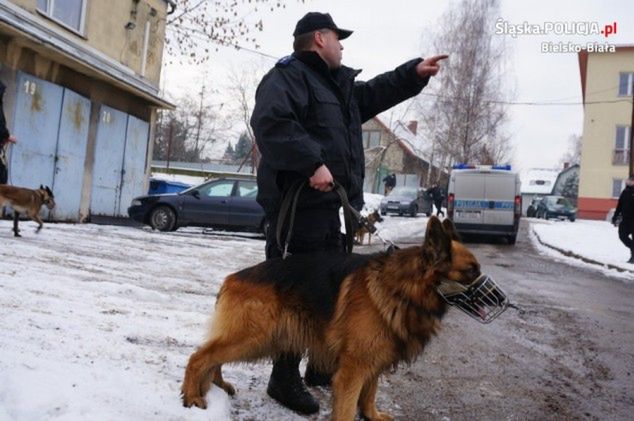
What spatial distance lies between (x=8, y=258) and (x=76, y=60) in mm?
7053

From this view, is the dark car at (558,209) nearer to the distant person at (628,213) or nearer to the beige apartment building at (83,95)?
the distant person at (628,213)

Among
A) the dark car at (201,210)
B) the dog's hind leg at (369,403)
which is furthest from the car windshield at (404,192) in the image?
the dog's hind leg at (369,403)

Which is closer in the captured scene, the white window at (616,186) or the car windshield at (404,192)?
the car windshield at (404,192)

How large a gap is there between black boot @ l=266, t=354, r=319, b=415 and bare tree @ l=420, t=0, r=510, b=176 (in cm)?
3575

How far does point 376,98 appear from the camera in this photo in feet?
12.3

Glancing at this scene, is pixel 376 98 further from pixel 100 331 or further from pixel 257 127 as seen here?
pixel 100 331

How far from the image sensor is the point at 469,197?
16688 millimetres

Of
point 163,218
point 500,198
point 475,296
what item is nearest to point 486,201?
point 500,198

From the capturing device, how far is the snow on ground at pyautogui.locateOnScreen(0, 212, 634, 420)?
258cm

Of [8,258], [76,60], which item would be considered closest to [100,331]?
[8,258]

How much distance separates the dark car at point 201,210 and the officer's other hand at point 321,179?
1143 cm

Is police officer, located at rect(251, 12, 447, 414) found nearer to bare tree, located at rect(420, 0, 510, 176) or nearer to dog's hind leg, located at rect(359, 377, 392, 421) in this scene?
dog's hind leg, located at rect(359, 377, 392, 421)

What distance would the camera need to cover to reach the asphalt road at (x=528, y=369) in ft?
11.0

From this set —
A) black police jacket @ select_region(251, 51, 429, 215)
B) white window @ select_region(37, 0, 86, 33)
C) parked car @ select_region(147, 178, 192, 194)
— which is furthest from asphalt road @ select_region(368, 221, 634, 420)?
parked car @ select_region(147, 178, 192, 194)
